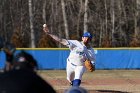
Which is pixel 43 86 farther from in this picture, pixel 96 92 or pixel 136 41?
pixel 136 41

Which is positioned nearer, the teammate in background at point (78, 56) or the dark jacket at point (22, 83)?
the dark jacket at point (22, 83)

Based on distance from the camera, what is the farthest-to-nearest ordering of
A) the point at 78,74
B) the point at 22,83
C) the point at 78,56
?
the point at 78,56
the point at 78,74
the point at 22,83

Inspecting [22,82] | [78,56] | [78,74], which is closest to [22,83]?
[22,82]

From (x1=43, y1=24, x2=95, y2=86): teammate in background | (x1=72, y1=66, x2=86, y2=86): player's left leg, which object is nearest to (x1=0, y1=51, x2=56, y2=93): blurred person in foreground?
(x1=72, y1=66, x2=86, y2=86): player's left leg

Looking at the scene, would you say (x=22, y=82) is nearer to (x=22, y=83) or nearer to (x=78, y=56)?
(x=22, y=83)

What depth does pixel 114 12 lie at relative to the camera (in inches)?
2115

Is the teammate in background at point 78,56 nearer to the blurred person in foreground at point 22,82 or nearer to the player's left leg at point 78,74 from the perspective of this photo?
the player's left leg at point 78,74

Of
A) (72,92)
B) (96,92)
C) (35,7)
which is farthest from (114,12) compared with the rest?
(72,92)

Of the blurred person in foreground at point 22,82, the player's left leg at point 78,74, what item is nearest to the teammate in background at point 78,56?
the player's left leg at point 78,74

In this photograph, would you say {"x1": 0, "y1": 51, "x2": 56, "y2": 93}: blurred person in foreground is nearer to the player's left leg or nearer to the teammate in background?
the player's left leg

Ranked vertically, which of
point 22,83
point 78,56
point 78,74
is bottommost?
point 78,74

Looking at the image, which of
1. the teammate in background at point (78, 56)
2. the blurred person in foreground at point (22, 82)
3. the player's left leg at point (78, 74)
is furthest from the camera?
the teammate in background at point (78, 56)

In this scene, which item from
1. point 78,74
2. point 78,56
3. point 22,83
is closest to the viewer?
point 22,83

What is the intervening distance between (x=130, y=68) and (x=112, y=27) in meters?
24.0
